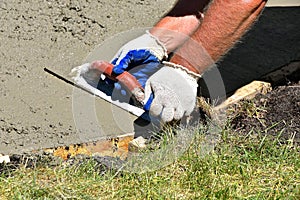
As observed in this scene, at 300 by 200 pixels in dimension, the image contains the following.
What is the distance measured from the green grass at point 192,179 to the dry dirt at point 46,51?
0.55 meters

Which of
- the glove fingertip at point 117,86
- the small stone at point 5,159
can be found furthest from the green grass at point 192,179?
the glove fingertip at point 117,86

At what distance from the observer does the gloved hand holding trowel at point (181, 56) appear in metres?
3.03

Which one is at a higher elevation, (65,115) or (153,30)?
(153,30)

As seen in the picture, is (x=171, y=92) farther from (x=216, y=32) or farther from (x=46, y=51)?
(x=46, y=51)

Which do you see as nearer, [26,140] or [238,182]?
[238,182]

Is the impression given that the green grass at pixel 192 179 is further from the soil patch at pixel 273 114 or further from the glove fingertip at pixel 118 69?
the glove fingertip at pixel 118 69

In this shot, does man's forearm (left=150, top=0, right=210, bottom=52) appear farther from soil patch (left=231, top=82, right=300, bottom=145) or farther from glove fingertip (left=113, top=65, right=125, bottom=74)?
soil patch (left=231, top=82, right=300, bottom=145)

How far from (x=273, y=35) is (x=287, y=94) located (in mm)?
988

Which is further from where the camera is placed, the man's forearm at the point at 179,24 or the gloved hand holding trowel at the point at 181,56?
the man's forearm at the point at 179,24

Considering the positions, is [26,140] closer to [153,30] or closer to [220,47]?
[153,30]

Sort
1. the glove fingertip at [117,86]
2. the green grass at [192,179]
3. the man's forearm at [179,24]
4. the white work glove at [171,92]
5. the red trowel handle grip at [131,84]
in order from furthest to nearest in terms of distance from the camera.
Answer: the man's forearm at [179,24], the glove fingertip at [117,86], the red trowel handle grip at [131,84], the white work glove at [171,92], the green grass at [192,179]

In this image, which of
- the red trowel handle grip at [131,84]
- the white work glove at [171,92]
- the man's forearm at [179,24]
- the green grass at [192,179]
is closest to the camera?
the green grass at [192,179]

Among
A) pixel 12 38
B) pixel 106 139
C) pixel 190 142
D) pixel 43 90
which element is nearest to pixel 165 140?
pixel 190 142

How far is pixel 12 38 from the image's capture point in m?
4.10
